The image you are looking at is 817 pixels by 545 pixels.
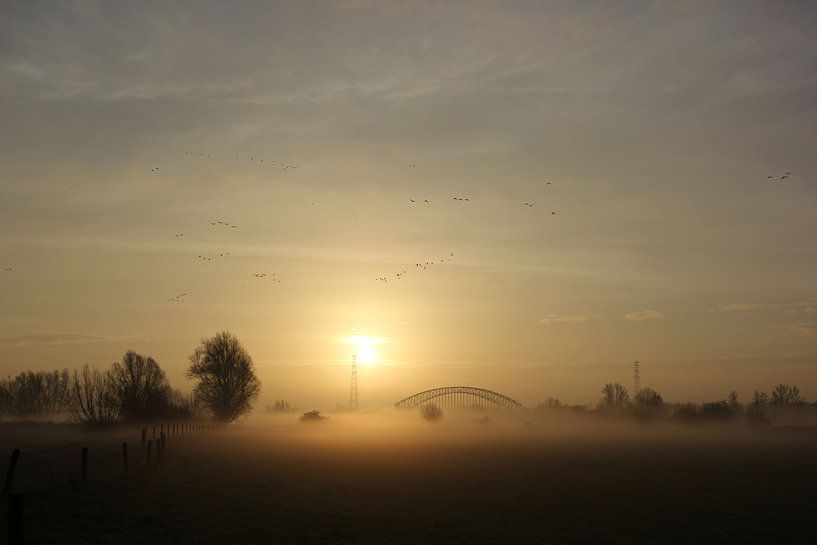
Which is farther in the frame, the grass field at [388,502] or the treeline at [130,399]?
the treeline at [130,399]

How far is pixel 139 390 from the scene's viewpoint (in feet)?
290

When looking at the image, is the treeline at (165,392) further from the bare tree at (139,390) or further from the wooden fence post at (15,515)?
the wooden fence post at (15,515)

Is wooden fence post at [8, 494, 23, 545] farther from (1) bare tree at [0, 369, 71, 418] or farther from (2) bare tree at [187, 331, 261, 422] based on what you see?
(1) bare tree at [0, 369, 71, 418]

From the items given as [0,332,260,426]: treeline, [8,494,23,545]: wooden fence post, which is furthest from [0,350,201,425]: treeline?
[8,494,23,545]: wooden fence post

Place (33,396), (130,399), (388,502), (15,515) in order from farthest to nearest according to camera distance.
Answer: (33,396)
(130,399)
(388,502)
(15,515)

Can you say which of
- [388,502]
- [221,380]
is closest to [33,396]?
[221,380]

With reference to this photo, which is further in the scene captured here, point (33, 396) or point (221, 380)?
point (33, 396)

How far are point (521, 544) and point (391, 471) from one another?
78.8 ft

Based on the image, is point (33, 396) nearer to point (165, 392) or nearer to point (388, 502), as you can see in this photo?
point (165, 392)

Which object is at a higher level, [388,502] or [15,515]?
[15,515]

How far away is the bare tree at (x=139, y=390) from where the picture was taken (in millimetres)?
85188

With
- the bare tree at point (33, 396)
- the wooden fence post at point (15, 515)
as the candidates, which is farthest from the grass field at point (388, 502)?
the bare tree at point (33, 396)

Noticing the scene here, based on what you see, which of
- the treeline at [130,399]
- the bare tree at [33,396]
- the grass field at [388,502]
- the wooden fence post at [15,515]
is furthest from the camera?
the bare tree at [33,396]

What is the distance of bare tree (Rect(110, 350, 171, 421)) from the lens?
3354 inches
